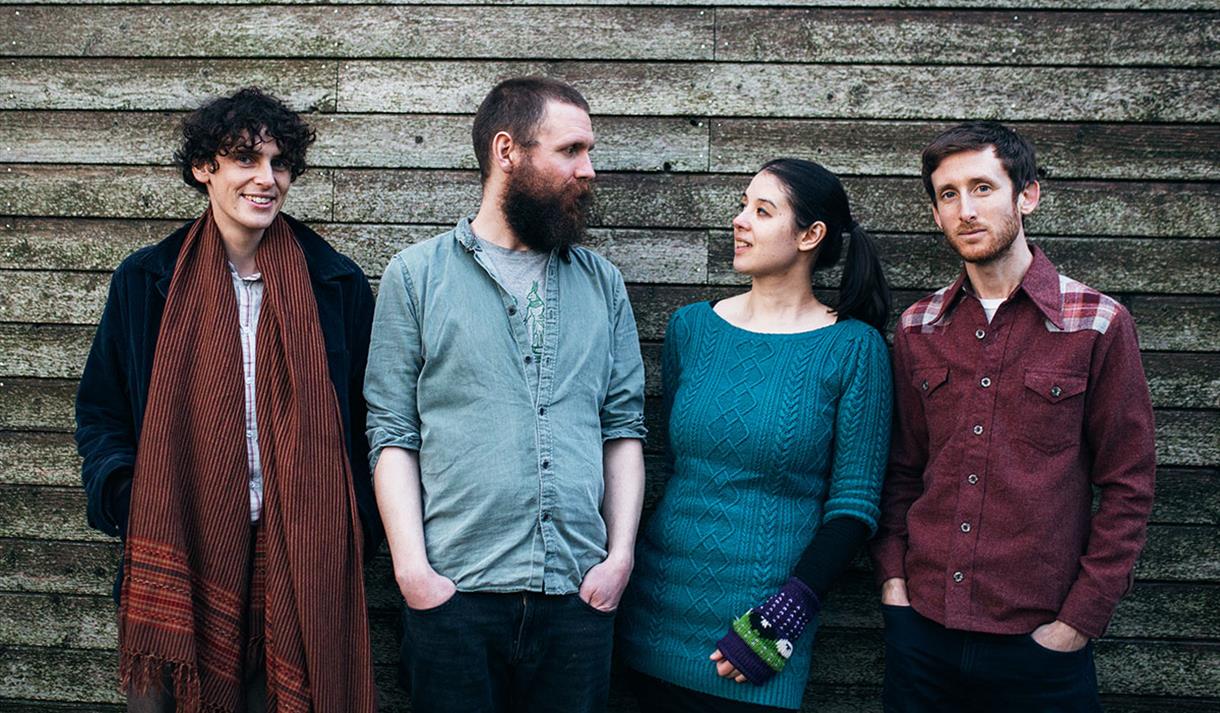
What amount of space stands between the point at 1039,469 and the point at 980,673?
19.6 inches

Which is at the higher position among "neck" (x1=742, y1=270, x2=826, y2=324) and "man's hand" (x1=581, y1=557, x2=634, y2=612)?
"neck" (x1=742, y1=270, x2=826, y2=324)

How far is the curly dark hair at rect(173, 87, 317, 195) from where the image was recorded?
95.3 inches

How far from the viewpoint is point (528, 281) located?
8.18 feet

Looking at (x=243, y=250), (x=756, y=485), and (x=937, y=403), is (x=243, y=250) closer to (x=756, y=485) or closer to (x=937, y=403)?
(x=756, y=485)

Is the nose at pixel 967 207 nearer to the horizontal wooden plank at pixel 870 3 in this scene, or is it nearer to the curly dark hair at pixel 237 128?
the horizontal wooden plank at pixel 870 3

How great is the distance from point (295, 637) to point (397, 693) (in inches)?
33.7

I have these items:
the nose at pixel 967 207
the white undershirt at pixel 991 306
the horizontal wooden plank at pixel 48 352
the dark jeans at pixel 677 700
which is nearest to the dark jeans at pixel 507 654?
the dark jeans at pixel 677 700

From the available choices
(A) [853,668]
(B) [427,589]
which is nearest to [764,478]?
(B) [427,589]

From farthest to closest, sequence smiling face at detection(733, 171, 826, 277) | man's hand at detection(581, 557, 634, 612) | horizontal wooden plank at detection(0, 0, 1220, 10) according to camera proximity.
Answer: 1. horizontal wooden plank at detection(0, 0, 1220, 10)
2. smiling face at detection(733, 171, 826, 277)
3. man's hand at detection(581, 557, 634, 612)

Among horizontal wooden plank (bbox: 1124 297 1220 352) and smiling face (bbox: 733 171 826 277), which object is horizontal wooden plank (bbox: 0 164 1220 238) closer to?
horizontal wooden plank (bbox: 1124 297 1220 352)

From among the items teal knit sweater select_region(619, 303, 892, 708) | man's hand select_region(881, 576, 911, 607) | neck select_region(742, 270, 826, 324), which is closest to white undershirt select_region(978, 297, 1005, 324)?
teal knit sweater select_region(619, 303, 892, 708)

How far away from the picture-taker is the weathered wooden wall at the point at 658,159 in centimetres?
299

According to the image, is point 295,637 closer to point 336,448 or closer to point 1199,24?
point 336,448

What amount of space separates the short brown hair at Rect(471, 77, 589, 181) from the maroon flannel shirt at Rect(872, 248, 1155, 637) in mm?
1190
